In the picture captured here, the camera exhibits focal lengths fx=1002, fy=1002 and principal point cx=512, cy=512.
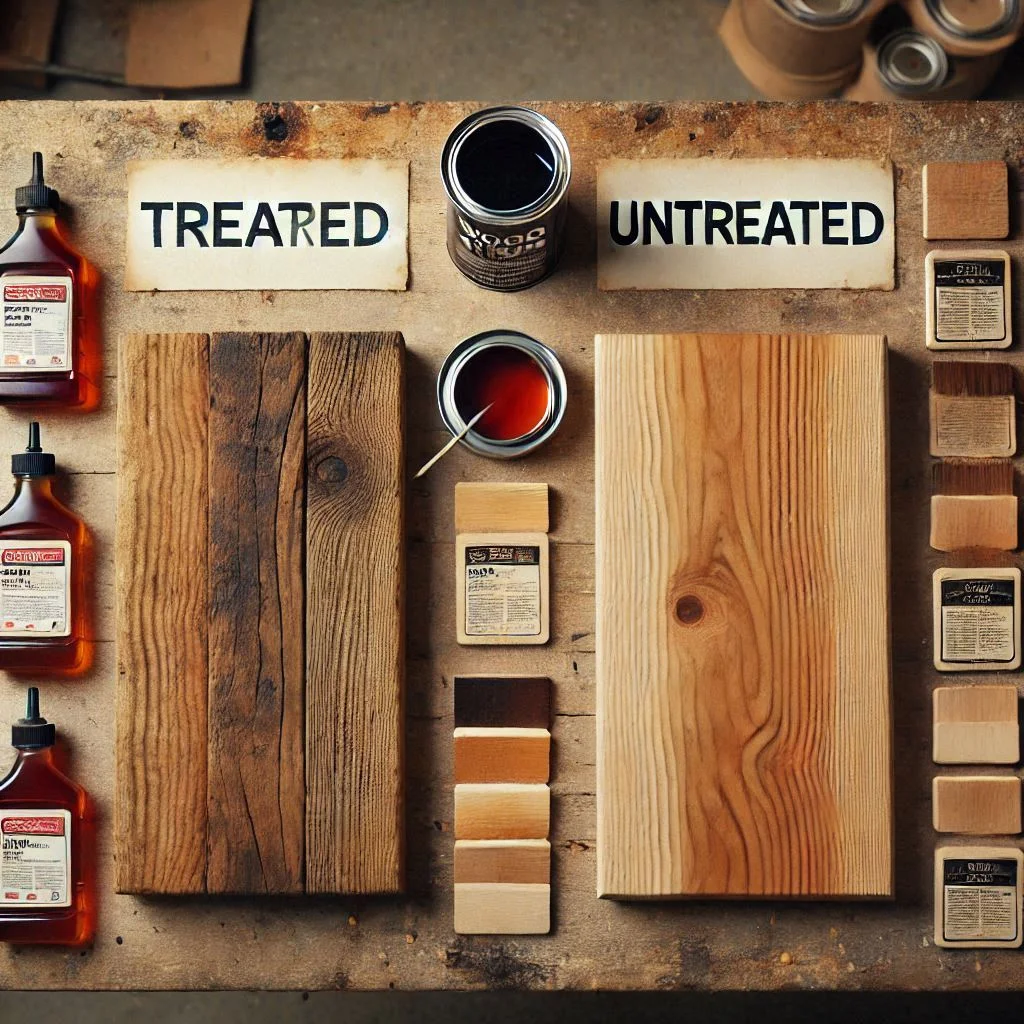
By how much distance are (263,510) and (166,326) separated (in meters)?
0.27

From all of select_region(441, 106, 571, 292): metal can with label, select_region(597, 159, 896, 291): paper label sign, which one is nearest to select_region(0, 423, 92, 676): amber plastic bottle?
select_region(441, 106, 571, 292): metal can with label

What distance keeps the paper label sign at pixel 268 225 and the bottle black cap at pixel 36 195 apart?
9cm

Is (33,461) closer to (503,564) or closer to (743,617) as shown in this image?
(503,564)

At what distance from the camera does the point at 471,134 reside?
1073 millimetres

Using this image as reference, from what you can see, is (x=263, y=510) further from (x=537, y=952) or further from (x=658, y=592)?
(x=537, y=952)

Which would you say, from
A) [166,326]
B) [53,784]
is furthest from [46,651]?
[166,326]

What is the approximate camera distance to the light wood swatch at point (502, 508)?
1189mm

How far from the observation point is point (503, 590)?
1190mm

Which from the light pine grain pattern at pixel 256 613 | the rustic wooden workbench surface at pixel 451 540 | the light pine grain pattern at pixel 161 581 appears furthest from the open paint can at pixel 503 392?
the light pine grain pattern at pixel 161 581

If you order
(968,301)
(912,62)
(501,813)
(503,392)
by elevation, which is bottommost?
(501,813)

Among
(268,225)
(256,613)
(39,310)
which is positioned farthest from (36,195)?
(256,613)

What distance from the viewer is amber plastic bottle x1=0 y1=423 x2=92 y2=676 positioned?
1170mm

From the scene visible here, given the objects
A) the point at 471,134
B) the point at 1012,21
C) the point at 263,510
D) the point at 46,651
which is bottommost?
the point at 46,651

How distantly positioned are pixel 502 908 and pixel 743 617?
44 cm
